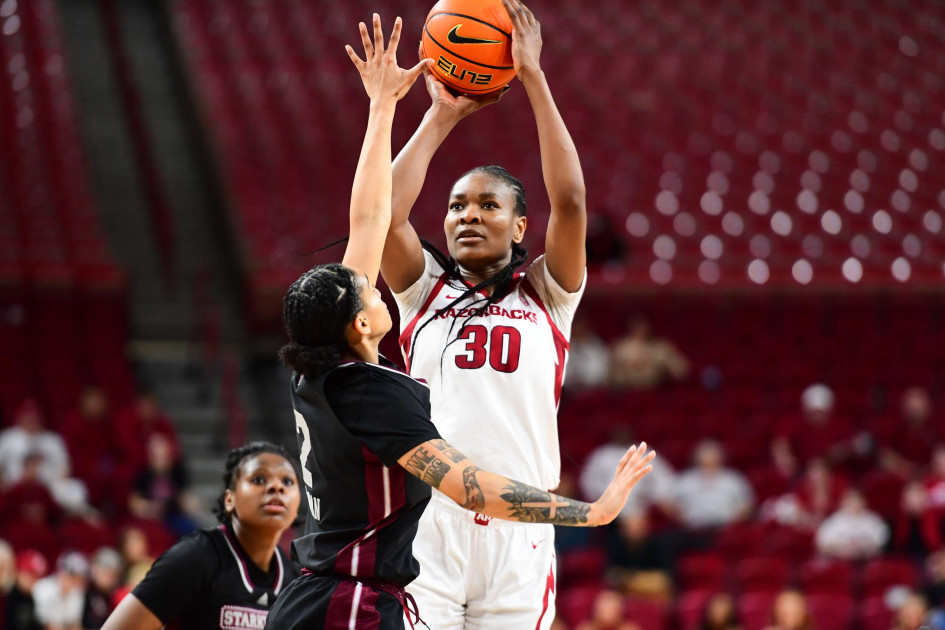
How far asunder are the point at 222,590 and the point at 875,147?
42.3 feet

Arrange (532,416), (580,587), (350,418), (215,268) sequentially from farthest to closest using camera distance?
(215,268)
(580,587)
(532,416)
(350,418)

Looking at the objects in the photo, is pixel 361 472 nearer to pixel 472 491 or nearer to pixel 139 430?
pixel 472 491

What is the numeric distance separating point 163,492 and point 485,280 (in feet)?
18.6

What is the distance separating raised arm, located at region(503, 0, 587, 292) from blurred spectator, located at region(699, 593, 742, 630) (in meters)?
4.79

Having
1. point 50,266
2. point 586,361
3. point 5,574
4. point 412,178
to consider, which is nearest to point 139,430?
point 50,266

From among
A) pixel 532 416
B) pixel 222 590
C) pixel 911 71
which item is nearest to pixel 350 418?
pixel 532 416

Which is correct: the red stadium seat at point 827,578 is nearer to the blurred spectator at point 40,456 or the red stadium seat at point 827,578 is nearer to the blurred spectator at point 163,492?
the blurred spectator at point 163,492

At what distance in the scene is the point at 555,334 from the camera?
3.45 metres

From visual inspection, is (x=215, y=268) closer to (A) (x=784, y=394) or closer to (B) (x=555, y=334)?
(A) (x=784, y=394)

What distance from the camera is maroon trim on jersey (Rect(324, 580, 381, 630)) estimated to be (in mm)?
2578

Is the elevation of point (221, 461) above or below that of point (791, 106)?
below

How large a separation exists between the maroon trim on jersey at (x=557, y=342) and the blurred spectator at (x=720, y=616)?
4.60m

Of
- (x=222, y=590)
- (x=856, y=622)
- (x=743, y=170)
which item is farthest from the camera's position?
(x=743, y=170)

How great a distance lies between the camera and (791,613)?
7.34 m
